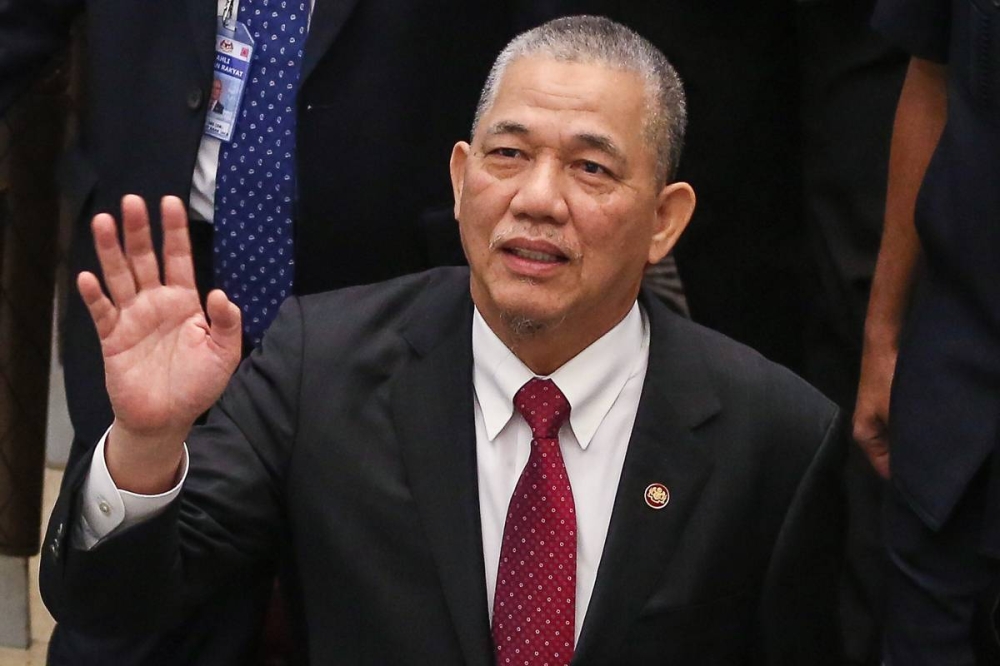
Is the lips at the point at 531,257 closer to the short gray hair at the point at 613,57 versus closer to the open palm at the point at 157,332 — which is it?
the short gray hair at the point at 613,57

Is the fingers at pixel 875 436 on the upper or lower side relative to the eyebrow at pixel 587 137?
lower

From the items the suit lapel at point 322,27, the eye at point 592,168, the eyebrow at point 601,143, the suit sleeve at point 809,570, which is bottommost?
the suit sleeve at point 809,570

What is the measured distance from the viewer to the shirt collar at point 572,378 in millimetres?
2486

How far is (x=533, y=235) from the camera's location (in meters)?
2.41

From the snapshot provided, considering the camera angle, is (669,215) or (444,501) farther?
(669,215)

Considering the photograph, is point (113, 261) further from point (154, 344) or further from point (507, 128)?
point (507, 128)

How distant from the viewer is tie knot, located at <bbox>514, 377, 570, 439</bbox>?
2.46 meters

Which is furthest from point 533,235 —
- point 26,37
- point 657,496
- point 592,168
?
point 26,37

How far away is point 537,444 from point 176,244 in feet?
1.79

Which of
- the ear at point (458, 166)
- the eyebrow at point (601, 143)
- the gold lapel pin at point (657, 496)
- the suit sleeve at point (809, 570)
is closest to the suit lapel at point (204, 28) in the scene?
the ear at point (458, 166)

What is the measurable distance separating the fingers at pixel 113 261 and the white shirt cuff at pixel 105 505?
0.54 feet

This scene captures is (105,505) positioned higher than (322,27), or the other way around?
(322,27)

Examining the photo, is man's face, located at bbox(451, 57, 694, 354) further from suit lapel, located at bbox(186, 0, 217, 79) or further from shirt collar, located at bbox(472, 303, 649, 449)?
suit lapel, located at bbox(186, 0, 217, 79)

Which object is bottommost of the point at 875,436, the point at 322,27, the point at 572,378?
the point at 875,436
